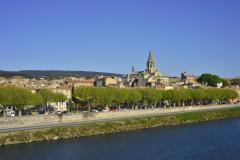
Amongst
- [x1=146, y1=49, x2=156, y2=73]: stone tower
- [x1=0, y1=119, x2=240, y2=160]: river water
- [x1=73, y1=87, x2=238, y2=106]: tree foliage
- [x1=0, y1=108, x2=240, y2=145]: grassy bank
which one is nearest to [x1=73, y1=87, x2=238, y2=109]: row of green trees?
A: [x1=73, y1=87, x2=238, y2=106]: tree foliage

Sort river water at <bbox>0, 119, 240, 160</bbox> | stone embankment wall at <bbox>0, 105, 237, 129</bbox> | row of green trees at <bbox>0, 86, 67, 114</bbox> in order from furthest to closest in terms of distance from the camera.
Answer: row of green trees at <bbox>0, 86, 67, 114</bbox>, stone embankment wall at <bbox>0, 105, 237, 129</bbox>, river water at <bbox>0, 119, 240, 160</bbox>

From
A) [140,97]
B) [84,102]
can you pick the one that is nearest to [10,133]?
[84,102]

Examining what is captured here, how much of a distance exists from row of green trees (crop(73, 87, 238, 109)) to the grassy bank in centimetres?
1019

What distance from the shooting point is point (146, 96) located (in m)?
84.8

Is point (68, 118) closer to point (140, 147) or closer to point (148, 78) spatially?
point (140, 147)

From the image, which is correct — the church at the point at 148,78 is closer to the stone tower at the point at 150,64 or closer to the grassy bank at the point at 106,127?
the stone tower at the point at 150,64

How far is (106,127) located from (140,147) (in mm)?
13204

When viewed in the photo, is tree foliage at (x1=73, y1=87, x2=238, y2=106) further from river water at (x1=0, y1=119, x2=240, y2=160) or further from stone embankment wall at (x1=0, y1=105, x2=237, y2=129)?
river water at (x1=0, y1=119, x2=240, y2=160)

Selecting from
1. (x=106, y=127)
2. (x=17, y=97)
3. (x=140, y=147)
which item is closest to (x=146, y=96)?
(x=106, y=127)

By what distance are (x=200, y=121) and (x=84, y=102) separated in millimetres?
18783

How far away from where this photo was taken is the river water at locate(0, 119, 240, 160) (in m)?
39.8

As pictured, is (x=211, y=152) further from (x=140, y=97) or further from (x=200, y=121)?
(x=140, y=97)

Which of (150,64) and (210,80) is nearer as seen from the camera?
(150,64)

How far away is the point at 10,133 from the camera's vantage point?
47.5 meters
